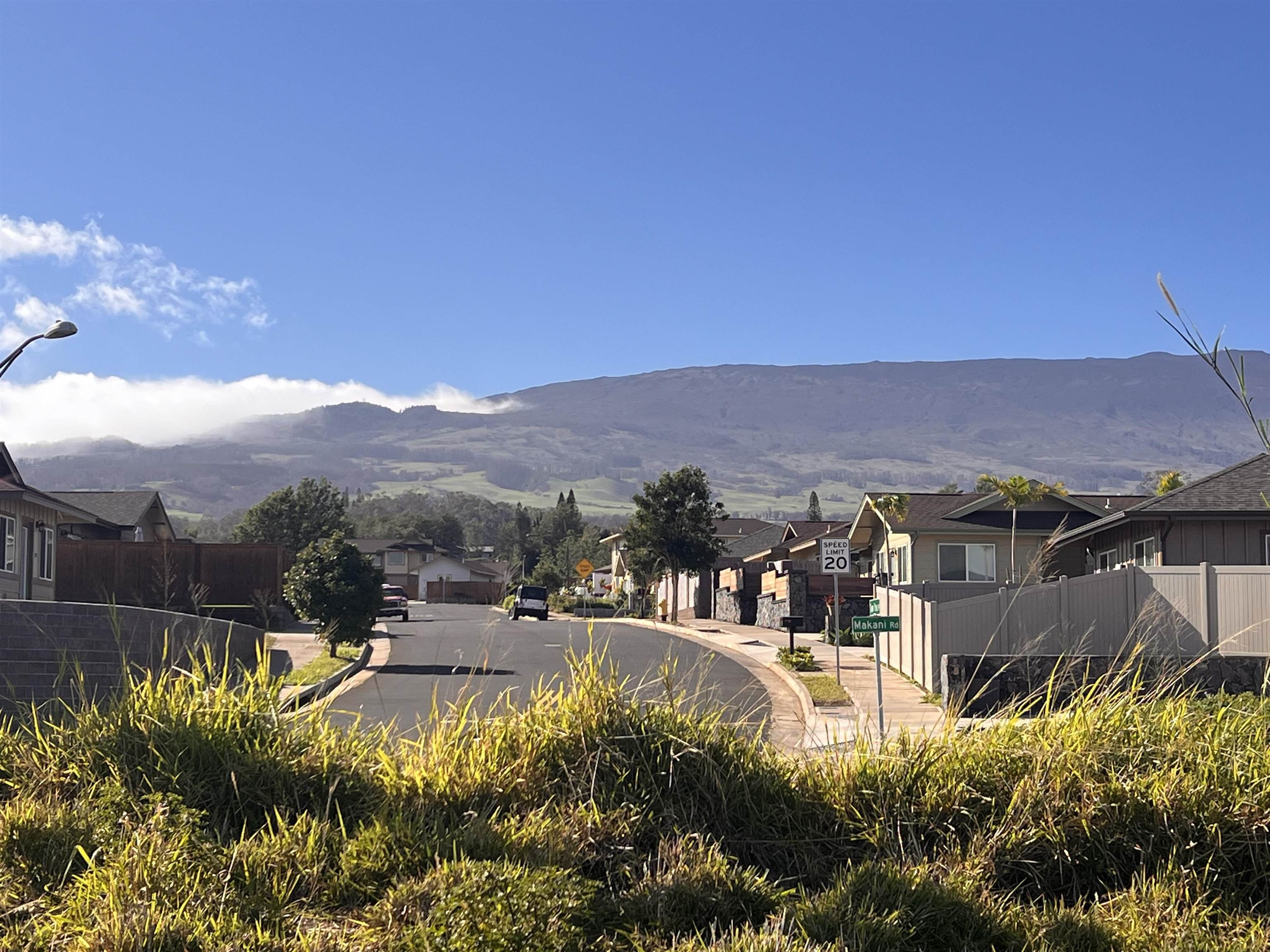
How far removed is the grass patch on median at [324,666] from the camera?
73.2ft

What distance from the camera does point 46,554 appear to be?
3700 centimetres

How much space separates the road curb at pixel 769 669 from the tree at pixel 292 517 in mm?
55854

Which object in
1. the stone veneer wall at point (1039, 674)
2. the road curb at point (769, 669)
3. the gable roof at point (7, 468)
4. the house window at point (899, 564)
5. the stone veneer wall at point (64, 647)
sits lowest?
the road curb at point (769, 669)

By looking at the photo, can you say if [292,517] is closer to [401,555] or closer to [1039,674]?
[401,555]

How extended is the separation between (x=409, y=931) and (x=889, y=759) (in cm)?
309

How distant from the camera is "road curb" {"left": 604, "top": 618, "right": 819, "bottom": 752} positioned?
11.4 meters

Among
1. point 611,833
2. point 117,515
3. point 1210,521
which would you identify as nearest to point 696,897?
point 611,833

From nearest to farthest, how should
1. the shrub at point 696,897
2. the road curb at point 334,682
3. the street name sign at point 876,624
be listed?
the shrub at point 696,897 → the street name sign at point 876,624 → the road curb at point 334,682

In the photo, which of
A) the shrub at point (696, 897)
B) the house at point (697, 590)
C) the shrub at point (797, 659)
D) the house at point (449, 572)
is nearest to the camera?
the shrub at point (696, 897)

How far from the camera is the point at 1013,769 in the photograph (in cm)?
717

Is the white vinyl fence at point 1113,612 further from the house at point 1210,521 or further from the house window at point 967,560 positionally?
the house window at point 967,560

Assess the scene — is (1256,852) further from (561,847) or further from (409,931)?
(409,931)

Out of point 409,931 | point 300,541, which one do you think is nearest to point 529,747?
point 409,931

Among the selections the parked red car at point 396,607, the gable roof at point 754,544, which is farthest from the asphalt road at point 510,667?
the gable roof at point 754,544
